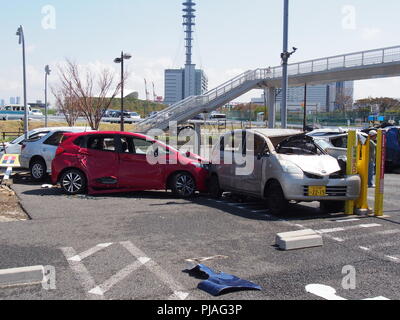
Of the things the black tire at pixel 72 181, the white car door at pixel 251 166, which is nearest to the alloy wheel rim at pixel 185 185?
the white car door at pixel 251 166

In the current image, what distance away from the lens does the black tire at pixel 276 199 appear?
9648mm

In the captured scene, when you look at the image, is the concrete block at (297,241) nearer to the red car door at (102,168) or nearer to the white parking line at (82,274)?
the white parking line at (82,274)

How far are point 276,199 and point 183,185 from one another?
3.09 m

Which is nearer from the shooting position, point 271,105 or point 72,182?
point 72,182

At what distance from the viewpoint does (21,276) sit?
5.63 m


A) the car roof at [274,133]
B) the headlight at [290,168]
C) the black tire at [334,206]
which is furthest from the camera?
the car roof at [274,133]

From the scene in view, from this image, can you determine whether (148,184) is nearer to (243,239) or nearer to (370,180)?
(243,239)

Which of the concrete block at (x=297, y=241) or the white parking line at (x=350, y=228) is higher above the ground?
the concrete block at (x=297, y=241)

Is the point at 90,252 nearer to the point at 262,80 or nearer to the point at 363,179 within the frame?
the point at 363,179

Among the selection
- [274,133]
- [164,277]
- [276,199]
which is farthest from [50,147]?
[164,277]

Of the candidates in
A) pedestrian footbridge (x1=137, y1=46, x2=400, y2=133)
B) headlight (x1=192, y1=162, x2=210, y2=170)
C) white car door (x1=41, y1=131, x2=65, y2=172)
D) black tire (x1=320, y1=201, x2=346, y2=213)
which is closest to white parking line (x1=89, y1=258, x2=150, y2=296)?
black tire (x1=320, y1=201, x2=346, y2=213)

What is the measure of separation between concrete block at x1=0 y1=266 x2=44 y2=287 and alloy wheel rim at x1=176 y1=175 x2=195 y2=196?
21.6 feet

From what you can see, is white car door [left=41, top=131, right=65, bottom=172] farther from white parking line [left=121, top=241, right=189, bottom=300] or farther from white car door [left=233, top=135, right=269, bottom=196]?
white parking line [left=121, top=241, right=189, bottom=300]

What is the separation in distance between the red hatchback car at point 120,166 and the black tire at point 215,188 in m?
0.33
